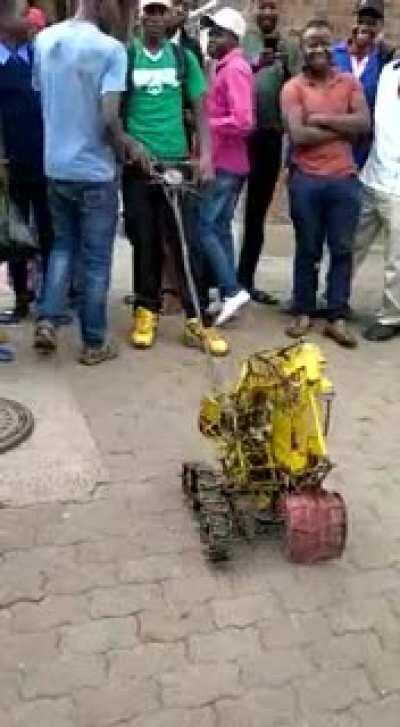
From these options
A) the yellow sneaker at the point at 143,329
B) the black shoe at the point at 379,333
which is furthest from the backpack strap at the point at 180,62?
the black shoe at the point at 379,333

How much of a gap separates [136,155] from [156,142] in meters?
0.33

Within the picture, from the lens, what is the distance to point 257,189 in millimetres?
6617

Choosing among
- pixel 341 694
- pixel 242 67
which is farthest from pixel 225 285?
pixel 341 694

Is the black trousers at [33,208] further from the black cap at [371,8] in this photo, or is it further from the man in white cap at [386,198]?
the black cap at [371,8]

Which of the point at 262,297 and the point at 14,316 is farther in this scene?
the point at 262,297

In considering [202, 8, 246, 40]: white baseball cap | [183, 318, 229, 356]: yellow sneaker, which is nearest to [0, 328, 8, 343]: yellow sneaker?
[183, 318, 229, 356]: yellow sneaker

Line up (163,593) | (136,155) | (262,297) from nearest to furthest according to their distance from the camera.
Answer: (163,593), (136,155), (262,297)

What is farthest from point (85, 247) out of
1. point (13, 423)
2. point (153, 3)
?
point (153, 3)

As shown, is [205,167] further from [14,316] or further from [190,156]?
[14,316]

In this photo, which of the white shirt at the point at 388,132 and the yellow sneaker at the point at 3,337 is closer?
the yellow sneaker at the point at 3,337

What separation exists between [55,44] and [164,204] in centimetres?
107

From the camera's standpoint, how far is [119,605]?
11.1ft

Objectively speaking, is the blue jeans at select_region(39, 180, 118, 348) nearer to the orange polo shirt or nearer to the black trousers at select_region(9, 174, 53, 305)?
the black trousers at select_region(9, 174, 53, 305)

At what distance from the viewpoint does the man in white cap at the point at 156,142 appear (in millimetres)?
5551
